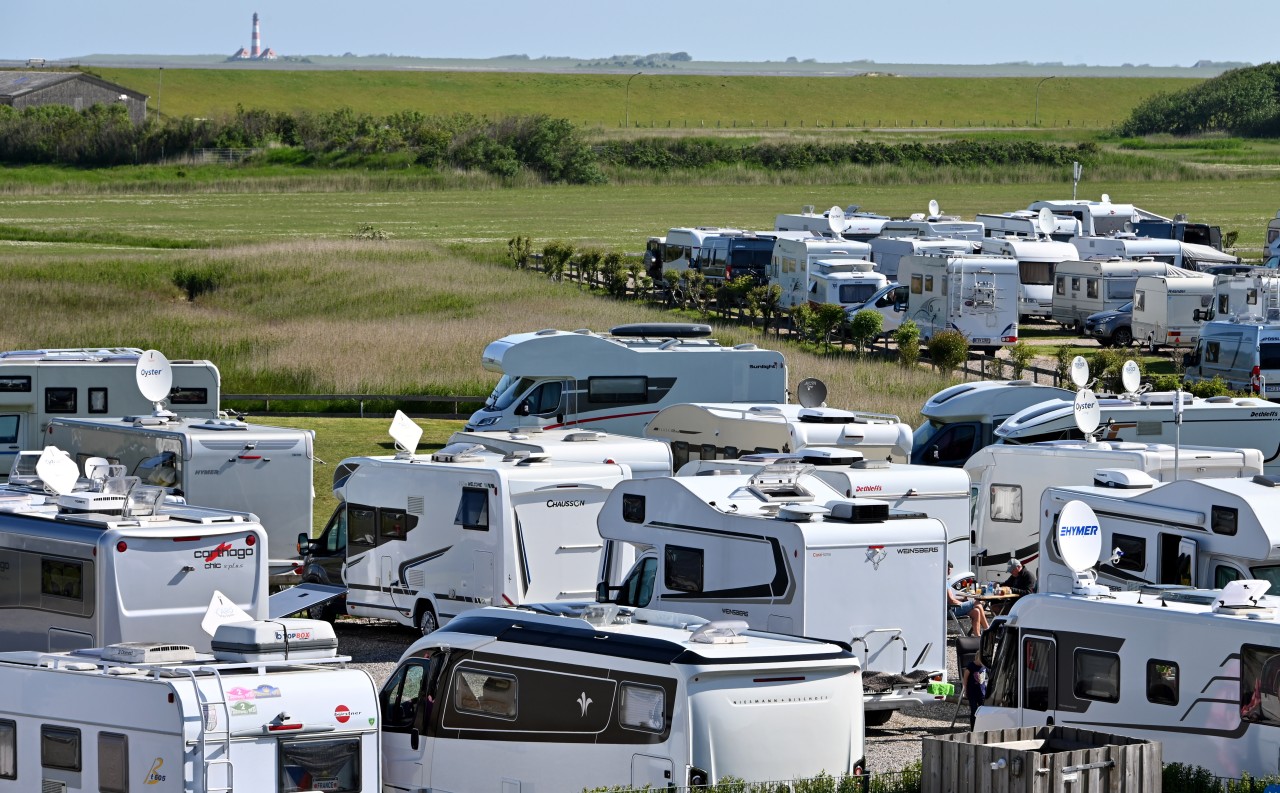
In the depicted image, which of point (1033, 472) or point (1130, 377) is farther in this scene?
point (1130, 377)

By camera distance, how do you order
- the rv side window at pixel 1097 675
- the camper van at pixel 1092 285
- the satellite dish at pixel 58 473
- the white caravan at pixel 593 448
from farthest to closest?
the camper van at pixel 1092 285
the white caravan at pixel 593 448
the satellite dish at pixel 58 473
the rv side window at pixel 1097 675

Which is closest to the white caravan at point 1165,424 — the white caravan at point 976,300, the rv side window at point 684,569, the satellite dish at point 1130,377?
the satellite dish at point 1130,377

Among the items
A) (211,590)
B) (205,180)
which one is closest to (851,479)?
(211,590)

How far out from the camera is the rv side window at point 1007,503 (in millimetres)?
21203

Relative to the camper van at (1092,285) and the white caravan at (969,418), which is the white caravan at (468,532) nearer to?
the white caravan at (969,418)

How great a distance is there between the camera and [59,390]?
86.0 ft

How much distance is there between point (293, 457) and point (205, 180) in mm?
87971

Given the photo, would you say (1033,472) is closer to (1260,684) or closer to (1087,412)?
(1087,412)

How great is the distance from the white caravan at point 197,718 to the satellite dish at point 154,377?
1320 cm

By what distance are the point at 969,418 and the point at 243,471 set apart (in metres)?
10.8

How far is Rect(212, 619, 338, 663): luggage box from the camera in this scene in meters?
11.1

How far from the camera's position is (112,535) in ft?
48.1

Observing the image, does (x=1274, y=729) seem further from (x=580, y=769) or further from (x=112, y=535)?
(x=112, y=535)

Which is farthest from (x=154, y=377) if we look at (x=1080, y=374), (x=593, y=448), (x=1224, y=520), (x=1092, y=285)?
(x=1092, y=285)
